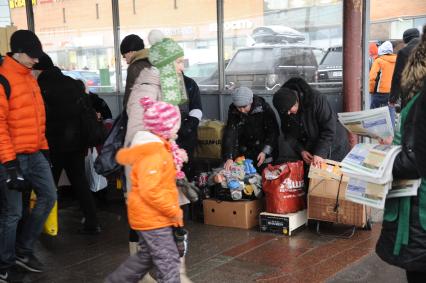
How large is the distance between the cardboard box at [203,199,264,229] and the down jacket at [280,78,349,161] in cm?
73

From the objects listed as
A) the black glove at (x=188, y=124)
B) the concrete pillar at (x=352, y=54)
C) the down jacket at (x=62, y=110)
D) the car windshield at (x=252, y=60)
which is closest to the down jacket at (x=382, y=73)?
the car windshield at (x=252, y=60)

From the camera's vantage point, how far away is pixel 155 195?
290 cm

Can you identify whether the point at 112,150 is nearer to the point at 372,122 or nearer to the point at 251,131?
the point at 372,122

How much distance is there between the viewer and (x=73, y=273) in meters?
4.29

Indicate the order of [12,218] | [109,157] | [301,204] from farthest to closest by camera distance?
[301,204] < [12,218] < [109,157]

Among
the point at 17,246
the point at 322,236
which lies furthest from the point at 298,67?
the point at 17,246

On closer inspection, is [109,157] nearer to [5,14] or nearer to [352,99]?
[352,99]

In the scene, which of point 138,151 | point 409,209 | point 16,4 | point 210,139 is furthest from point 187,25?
point 409,209

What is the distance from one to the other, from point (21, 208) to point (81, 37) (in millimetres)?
5310

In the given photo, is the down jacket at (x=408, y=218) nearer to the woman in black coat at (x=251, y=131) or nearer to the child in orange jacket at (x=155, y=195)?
the child in orange jacket at (x=155, y=195)

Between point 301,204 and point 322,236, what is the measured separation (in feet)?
1.28

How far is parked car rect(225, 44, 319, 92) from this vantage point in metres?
5.96

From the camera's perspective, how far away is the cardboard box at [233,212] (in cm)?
519

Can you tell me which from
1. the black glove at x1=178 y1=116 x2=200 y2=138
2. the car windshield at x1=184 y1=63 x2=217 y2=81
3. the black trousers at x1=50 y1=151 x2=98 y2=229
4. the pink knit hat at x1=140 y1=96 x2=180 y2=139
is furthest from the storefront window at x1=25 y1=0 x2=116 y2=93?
the pink knit hat at x1=140 y1=96 x2=180 y2=139
